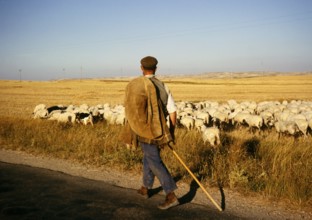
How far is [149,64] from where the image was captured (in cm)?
469

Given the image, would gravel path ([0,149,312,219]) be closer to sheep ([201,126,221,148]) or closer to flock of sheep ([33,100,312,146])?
sheep ([201,126,221,148])

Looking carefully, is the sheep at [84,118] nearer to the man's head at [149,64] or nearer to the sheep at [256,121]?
the sheep at [256,121]

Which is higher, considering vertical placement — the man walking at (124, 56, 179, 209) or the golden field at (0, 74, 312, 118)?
the man walking at (124, 56, 179, 209)

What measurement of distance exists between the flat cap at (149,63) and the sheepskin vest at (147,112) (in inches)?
7.4

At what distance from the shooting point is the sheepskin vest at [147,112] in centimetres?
456

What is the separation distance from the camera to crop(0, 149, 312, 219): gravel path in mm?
4551

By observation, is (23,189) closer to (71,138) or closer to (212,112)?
(71,138)

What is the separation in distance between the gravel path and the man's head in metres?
2.08

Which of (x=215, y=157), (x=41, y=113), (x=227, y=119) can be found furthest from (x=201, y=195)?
(x=41, y=113)

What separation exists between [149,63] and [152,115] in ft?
2.49

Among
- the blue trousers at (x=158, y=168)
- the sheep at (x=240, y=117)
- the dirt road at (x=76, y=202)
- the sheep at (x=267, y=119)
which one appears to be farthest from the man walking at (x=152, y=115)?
the sheep at (x=267, y=119)

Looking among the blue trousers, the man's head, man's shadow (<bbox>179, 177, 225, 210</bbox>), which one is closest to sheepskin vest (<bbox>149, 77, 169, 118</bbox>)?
the man's head

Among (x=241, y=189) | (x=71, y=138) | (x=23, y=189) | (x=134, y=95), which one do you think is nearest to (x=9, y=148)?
(x=71, y=138)

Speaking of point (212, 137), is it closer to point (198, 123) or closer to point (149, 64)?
point (198, 123)
